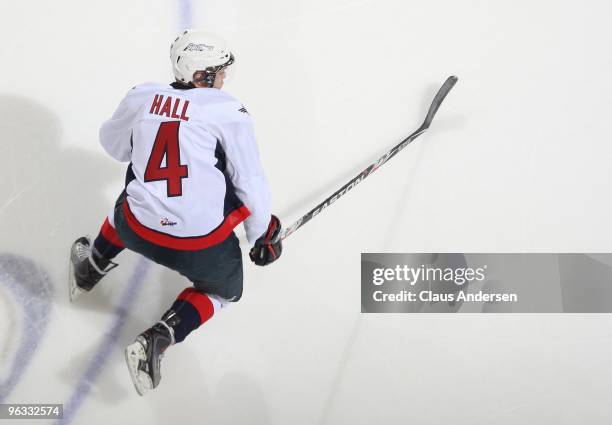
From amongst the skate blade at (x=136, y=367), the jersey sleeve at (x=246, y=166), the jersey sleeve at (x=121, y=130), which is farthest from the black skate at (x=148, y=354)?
the jersey sleeve at (x=121, y=130)

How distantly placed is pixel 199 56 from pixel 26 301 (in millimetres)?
1323

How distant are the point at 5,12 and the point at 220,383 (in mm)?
1860

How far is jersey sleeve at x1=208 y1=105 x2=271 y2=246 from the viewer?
9.02 feet

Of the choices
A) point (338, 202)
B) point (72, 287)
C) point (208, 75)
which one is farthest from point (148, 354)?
point (338, 202)

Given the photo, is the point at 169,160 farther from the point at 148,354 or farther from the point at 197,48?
the point at 148,354

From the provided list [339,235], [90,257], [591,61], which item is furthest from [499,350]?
[90,257]

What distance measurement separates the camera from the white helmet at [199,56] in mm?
2779

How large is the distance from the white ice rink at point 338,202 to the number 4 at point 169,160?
85cm

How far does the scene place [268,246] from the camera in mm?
3020

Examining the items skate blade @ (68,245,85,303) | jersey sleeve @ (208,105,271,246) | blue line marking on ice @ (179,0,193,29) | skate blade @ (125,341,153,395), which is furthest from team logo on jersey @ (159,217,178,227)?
blue line marking on ice @ (179,0,193,29)

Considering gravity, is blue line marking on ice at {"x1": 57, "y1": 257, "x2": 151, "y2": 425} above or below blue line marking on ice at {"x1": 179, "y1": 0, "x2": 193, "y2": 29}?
below

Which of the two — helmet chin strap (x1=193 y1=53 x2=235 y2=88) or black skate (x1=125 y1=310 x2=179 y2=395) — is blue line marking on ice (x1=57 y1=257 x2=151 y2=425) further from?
helmet chin strap (x1=193 y1=53 x2=235 y2=88)

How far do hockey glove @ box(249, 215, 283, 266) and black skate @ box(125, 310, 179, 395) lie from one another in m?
0.37

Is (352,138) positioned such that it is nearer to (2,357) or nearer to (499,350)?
(499,350)
